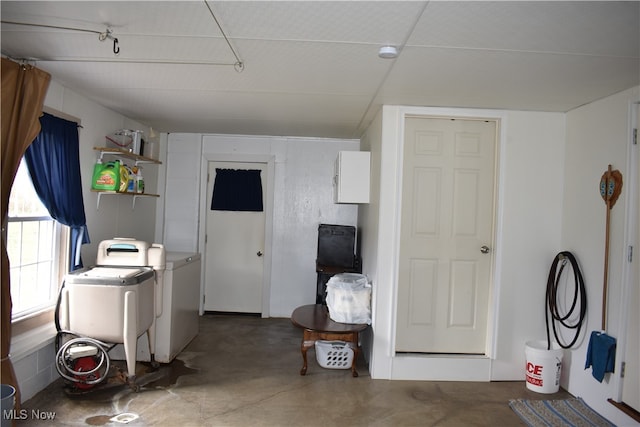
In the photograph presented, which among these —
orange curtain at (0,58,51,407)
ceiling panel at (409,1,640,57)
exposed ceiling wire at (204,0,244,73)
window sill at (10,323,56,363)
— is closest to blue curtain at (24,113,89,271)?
orange curtain at (0,58,51,407)

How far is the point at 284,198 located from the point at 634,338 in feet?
12.6

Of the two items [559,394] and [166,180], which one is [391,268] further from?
[166,180]

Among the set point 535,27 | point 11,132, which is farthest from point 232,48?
point 535,27

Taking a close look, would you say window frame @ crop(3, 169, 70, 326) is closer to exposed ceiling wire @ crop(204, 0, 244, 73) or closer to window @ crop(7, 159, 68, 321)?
window @ crop(7, 159, 68, 321)

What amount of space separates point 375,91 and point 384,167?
0.66 m

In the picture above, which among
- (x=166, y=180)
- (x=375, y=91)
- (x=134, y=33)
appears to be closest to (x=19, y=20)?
(x=134, y=33)

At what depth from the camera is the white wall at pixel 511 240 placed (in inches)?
139

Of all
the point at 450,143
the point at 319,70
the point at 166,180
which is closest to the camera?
the point at 319,70

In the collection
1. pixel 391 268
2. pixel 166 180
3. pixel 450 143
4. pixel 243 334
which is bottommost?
pixel 243 334

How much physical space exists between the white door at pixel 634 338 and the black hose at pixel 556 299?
0.43 metres

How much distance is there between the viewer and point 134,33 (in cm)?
225

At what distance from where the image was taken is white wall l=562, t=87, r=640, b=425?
2.87 meters

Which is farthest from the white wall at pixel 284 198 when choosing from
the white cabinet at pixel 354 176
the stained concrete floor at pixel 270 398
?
the stained concrete floor at pixel 270 398

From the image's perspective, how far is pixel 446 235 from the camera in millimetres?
3697
